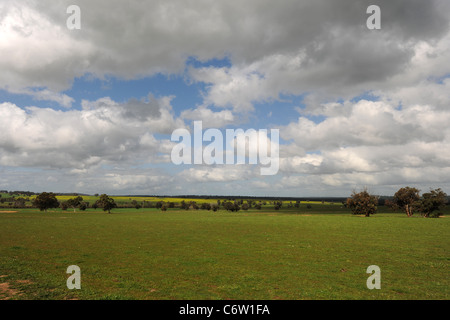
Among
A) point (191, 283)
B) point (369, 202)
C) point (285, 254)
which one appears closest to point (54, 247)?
point (191, 283)

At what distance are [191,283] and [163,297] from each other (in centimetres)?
287

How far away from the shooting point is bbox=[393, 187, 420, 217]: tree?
325ft

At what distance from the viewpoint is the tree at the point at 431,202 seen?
90794 millimetres

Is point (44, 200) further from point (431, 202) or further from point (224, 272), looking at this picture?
point (431, 202)

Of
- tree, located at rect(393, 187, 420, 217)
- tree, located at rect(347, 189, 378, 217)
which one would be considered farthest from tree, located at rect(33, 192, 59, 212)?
tree, located at rect(393, 187, 420, 217)

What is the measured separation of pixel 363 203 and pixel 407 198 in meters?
16.7

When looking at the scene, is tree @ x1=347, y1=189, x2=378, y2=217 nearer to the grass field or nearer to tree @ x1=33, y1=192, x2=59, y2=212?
the grass field

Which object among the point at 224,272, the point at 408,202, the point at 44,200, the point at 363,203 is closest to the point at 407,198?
the point at 408,202

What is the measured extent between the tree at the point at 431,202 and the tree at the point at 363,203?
14903 millimetres

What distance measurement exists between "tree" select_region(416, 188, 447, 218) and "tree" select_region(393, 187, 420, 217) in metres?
3.78

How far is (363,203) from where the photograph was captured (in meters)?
103

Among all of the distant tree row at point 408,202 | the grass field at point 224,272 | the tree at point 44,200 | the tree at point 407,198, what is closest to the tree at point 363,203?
the distant tree row at point 408,202

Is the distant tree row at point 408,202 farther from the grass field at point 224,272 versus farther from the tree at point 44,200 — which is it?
the tree at point 44,200
